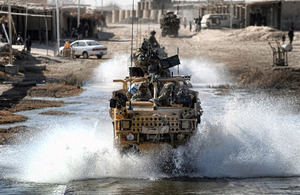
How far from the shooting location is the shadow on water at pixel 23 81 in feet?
74.0

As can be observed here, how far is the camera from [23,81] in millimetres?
28672

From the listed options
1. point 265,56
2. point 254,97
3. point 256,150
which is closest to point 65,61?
point 265,56

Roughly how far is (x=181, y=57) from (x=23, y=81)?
12.9 meters

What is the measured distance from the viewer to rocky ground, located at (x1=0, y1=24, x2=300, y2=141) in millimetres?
23817

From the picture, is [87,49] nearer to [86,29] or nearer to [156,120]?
[86,29]

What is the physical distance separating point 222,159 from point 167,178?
1250 millimetres

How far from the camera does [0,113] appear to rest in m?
19.1

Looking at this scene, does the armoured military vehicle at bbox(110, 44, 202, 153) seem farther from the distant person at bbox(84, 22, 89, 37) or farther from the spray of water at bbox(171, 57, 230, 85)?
the distant person at bbox(84, 22, 89, 37)

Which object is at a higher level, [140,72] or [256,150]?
[140,72]

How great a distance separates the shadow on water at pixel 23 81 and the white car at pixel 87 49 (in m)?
3.83

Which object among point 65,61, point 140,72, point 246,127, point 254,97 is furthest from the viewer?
point 65,61

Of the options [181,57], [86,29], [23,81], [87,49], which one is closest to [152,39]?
[23,81]

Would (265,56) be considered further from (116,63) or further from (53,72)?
(53,72)

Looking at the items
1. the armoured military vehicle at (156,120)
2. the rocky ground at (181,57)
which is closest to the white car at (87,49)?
the rocky ground at (181,57)
